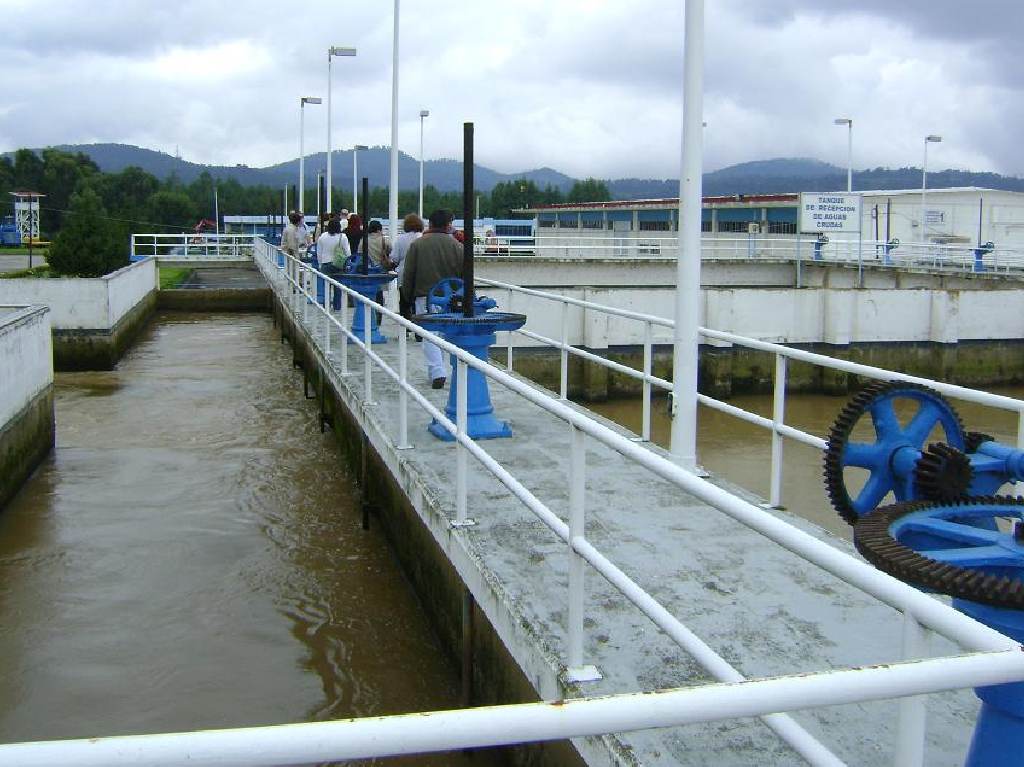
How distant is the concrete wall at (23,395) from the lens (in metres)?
10.2

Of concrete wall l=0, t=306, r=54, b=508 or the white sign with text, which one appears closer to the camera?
concrete wall l=0, t=306, r=54, b=508

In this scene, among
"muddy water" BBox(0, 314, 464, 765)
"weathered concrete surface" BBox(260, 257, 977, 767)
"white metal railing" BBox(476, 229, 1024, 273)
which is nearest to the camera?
"weathered concrete surface" BBox(260, 257, 977, 767)

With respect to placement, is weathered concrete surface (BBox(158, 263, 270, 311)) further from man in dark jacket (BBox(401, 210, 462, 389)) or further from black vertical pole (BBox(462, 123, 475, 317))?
black vertical pole (BBox(462, 123, 475, 317))

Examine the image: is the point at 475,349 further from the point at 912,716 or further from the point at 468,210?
the point at 912,716

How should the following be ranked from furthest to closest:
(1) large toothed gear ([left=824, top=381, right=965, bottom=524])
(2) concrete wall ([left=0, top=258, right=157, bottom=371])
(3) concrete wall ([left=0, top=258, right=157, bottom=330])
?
(3) concrete wall ([left=0, top=258, right=157, bottom=330]), (2) concrete wall ([left=0, top=258, right=157, bottom=371]), (1) large toothed gear ([left=824, top=381, right=965, bottom=524])

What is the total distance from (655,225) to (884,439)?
64639 mm

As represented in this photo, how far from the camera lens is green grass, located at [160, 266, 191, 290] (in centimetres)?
3353

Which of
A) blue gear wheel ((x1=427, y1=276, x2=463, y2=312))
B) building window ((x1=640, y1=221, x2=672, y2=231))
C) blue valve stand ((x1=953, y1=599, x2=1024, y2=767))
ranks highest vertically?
building window ((x1=640, y1=221, x2=672, y2=231))

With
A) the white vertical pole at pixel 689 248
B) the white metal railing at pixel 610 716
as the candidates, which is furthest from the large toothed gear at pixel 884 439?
the white vertical pole at pixel 689 248

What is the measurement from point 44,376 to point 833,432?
10400 millimetres

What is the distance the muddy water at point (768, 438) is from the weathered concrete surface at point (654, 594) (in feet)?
18.5

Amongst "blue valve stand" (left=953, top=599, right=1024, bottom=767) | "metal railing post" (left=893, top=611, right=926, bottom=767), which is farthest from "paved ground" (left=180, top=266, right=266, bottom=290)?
"metal railing post" (left=893, top=611, right=926, bottom=767)

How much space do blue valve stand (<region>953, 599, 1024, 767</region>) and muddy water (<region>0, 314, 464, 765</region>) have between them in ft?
10.3

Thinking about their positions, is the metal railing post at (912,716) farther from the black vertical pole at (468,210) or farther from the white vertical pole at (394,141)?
the white vertical pole at (394,141)
